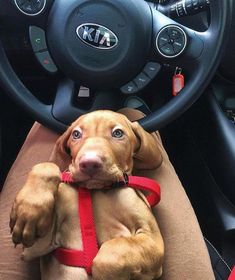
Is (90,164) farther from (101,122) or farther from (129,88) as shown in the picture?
(129,88)

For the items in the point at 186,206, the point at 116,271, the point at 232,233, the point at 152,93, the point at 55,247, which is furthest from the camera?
the point at 152,93

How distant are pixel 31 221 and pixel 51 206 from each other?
1.9 inches

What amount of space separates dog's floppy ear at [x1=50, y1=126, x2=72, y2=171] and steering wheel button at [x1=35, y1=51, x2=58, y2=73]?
0.81 feet

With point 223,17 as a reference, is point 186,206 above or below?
below

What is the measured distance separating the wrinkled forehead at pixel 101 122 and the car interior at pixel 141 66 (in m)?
0.17

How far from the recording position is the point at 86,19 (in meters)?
1.32

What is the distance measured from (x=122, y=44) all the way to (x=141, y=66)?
73mm

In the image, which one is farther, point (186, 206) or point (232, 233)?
point (232, 233)

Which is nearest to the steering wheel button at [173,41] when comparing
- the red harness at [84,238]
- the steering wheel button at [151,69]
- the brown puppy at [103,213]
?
the steering wheel button at [151,69]

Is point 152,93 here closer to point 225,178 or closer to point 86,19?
point 225,178

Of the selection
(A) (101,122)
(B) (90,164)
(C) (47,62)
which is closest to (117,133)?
(A) (101,122)

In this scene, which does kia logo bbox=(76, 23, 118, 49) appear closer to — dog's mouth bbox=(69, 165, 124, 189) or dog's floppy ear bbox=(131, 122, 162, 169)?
dog's floppy ear bbox=(131, 122, 162, 169)

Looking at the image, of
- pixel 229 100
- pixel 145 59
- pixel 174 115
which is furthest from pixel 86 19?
pixel 229 100

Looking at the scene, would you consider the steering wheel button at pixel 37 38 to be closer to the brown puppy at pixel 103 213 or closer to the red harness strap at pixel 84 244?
the brown puppy at pixel 103 213
